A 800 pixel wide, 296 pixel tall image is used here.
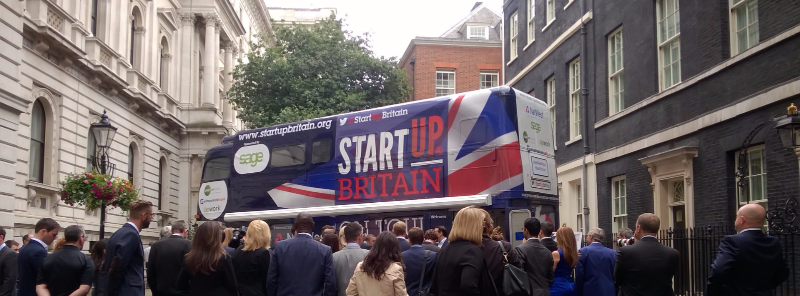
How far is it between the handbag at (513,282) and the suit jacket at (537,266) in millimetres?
907

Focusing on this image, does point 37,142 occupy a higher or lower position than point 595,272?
higher

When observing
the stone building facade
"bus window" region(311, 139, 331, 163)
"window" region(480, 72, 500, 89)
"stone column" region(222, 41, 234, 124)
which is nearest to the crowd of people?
"bus window" region(311, 139, 331, 163)

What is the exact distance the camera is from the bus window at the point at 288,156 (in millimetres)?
17891

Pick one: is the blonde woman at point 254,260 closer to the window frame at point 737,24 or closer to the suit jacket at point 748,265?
the suit jacket at point 748,265

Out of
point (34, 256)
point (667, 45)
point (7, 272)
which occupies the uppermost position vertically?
point (667, 45)

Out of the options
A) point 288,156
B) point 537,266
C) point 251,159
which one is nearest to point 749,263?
point 537,266

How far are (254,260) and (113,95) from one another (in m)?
21.7

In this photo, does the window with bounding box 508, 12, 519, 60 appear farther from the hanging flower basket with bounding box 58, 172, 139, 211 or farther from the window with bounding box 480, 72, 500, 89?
the hanging flower basket with bounding box 58, 172, 139, 211

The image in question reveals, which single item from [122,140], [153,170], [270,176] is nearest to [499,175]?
[270,176]

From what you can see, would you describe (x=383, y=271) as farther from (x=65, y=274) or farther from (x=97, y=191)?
(x=97, y=191)

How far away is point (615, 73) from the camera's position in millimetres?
18969

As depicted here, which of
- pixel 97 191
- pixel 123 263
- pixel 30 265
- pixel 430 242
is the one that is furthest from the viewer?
pixel 97 191

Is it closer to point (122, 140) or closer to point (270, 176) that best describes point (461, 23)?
point (122, 140)

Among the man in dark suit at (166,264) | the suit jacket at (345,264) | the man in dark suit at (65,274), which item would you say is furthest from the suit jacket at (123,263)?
the suit jacket at (345,264)
